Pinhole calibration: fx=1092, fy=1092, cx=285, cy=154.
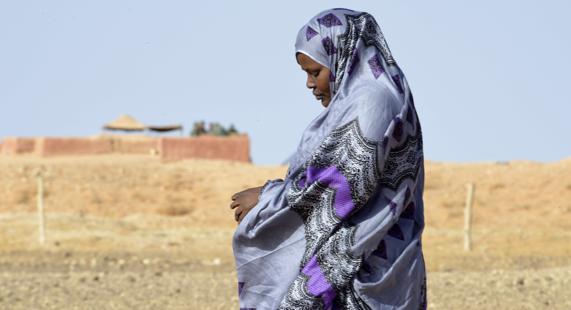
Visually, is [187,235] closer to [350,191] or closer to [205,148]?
[205,148]

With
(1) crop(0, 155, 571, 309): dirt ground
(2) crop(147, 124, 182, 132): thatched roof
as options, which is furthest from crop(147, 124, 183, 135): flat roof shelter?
(1) crop(0, 155, 571, 309): dirt ground

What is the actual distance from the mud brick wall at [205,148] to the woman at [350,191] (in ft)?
99.3

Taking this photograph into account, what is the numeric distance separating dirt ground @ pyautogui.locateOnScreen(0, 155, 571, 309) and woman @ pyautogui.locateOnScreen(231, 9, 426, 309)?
228 inches

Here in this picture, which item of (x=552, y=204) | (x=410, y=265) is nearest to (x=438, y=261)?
(x=552, y=204)

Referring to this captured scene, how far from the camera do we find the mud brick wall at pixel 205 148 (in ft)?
112

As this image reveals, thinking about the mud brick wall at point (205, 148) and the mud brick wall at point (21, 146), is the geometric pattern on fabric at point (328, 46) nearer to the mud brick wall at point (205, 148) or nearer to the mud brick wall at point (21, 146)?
the mud brick wall at point (205, 148)

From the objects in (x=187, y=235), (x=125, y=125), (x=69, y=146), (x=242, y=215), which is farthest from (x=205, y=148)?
(x=242, y=215)

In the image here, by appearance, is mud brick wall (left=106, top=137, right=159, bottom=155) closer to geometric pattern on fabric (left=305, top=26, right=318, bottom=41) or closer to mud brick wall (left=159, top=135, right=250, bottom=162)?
mud brick wall (left=159, top=135, right=250, bottom=162)

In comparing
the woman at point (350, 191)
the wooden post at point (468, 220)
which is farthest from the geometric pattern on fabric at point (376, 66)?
the wooden post at point (468, 220)

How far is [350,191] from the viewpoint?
3.11 metres

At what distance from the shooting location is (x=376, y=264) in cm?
316

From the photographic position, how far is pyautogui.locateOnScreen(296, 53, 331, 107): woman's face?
3.25 meters

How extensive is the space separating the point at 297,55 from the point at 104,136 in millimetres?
34846

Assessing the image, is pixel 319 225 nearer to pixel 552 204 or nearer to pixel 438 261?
pixel 438 261
